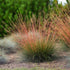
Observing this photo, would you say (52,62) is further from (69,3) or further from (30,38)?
(69,3)

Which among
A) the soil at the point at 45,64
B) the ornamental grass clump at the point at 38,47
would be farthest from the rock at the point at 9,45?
the ornamental grass clump at the point at 38,47

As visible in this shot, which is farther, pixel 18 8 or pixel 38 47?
pixel 18 8

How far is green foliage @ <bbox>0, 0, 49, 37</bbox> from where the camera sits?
28.5 feet

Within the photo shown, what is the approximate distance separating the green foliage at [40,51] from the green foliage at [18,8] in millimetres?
2863

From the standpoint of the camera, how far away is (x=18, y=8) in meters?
8.74

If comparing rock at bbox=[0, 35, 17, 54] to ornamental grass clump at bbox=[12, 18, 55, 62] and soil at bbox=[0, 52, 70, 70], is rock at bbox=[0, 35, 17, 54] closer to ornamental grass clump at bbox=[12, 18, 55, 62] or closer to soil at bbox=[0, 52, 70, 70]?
soil at bbox=[0, 52, 70, 70]

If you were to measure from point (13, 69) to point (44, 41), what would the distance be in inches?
52.7

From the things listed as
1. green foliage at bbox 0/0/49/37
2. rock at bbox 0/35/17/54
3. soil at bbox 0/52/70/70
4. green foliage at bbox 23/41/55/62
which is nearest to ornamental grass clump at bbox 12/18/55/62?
green foliage at bbox 23/41/55/62

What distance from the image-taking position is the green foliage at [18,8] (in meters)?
8.70

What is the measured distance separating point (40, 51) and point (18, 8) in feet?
10.7

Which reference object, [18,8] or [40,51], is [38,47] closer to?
[40,51]

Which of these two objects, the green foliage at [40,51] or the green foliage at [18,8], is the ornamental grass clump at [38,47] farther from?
the green foliage at [18,8]

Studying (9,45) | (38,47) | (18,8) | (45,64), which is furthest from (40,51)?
(18,8)

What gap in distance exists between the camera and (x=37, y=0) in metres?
8.97
